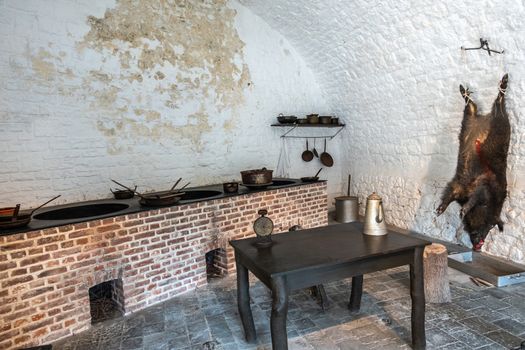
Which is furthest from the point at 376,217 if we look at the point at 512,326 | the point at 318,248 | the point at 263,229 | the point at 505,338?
the point at 512,326

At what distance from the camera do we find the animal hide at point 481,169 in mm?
3439

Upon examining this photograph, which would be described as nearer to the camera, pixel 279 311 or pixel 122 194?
pixel 279 311

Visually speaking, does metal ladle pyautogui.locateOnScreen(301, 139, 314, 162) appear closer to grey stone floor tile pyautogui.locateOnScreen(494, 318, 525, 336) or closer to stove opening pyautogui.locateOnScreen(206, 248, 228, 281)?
stove opening pyautogui.locateOnScreen(206, 248, 228, 281)

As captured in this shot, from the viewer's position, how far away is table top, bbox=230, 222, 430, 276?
1.91 meters

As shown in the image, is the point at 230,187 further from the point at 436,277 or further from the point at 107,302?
the point at 436,277

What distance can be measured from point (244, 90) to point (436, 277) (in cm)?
367

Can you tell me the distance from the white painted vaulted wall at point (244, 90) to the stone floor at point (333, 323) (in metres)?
1.19

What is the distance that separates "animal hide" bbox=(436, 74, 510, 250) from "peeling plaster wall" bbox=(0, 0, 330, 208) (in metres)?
2.66

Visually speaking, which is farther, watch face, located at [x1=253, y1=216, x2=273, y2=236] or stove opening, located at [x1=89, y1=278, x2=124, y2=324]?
stove opening, located at [x1=89, y1=278, x2=124, y2=324]

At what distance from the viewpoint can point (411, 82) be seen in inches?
174

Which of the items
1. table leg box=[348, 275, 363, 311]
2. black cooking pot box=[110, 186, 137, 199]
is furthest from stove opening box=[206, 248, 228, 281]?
table leg box=[348, 275, 363, 311]

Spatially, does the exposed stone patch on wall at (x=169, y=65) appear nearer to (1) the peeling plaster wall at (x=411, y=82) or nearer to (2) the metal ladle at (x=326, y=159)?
(1) the peeling plaster wall at (x=411, y=82)

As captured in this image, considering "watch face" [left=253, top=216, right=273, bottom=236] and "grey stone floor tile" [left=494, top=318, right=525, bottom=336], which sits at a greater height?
"watch face" [left=253, top=216, right=273, bottom=236]

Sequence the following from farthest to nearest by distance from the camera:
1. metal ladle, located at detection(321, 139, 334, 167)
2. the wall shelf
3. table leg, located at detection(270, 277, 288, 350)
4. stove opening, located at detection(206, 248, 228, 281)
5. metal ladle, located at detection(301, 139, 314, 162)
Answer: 1. metal ladle, located at detection(321, 139, 334, 167)
2. metal ladle, located at detection(301, 139, 314, 162)
3. the wall shelf
4. stove opening, located at detection(206, 248, 228, 281)
5. table leg, located at detection(270, 277, 288, 350)
